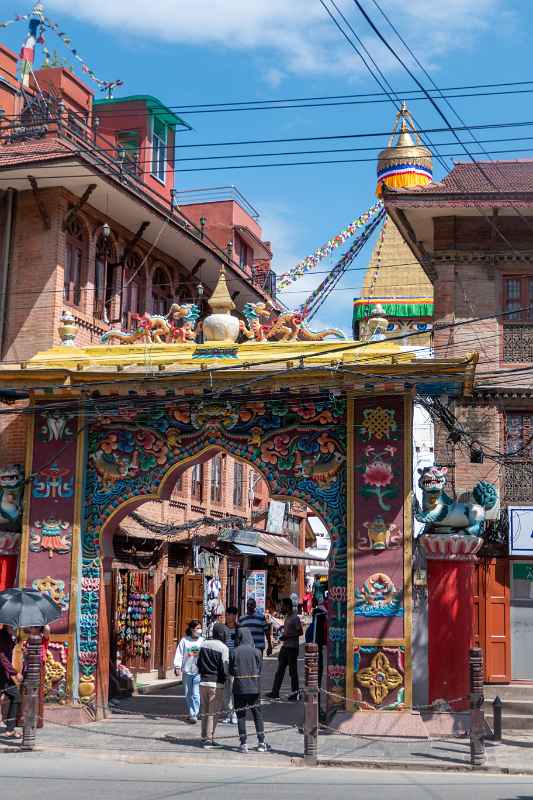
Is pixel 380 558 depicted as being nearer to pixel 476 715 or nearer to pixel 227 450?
pixel 227 450

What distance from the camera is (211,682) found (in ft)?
53.5

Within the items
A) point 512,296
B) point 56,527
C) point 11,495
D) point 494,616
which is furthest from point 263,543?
point 56,527

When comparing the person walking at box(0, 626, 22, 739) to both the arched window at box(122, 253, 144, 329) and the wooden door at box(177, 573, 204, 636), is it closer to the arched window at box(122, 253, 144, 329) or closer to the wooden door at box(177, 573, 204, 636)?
the arched window at box(122, 253, 144, 329)

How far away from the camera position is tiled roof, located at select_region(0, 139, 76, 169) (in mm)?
21953

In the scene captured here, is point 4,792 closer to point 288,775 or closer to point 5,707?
point 288,775

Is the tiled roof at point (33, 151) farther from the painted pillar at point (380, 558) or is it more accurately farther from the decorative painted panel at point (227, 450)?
the painted pillar at point (380, 558)

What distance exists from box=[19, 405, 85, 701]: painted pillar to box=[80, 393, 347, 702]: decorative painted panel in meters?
0.24

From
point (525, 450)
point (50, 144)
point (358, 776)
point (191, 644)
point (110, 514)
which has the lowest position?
point (358, 776)

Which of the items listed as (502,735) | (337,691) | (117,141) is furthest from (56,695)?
(117,141)

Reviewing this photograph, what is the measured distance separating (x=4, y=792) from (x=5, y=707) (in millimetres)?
5842

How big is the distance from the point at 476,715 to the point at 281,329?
7.24 metres

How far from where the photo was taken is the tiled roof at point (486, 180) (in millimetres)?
24067

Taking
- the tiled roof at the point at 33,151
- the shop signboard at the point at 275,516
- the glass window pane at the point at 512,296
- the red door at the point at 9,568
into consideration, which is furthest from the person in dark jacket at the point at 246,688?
the shop signboard at the point at 275,516

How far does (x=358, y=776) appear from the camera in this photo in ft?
45.1
